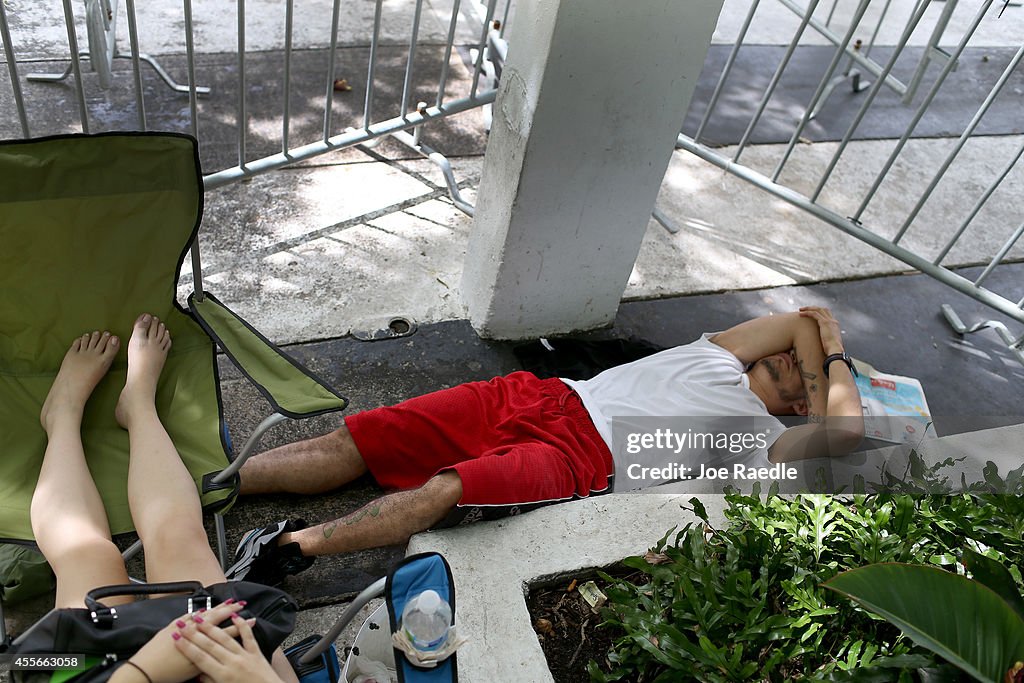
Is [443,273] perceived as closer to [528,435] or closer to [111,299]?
[528,435]

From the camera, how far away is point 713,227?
173 inches

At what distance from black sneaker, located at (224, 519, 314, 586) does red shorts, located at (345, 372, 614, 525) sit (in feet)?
1.30

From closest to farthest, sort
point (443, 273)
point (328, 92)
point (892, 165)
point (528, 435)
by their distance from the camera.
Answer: point (528, 435), point (328, 92), point (443, 273), point (892, 165)

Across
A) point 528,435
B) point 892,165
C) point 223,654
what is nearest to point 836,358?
point 528,435

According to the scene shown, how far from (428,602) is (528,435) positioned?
1053mm

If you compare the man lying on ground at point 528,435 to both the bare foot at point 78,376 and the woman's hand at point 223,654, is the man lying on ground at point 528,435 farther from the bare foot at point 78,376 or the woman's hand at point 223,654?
the woman's hand at point 223,654

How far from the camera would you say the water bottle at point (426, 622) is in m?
1.72

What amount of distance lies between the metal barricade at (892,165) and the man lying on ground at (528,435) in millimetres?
1100

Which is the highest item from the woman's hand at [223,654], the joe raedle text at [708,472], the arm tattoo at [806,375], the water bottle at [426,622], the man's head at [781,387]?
the water bottle at [426,622]

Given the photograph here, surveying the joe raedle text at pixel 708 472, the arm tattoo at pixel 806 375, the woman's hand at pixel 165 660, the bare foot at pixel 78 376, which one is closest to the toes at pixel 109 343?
the bare foot at pixel 78 376

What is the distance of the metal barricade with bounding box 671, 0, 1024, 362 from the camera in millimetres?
3607

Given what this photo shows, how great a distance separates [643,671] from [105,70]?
12.7 feet

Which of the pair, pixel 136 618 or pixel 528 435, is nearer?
pixel 136 618

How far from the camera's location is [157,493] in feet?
6.89
